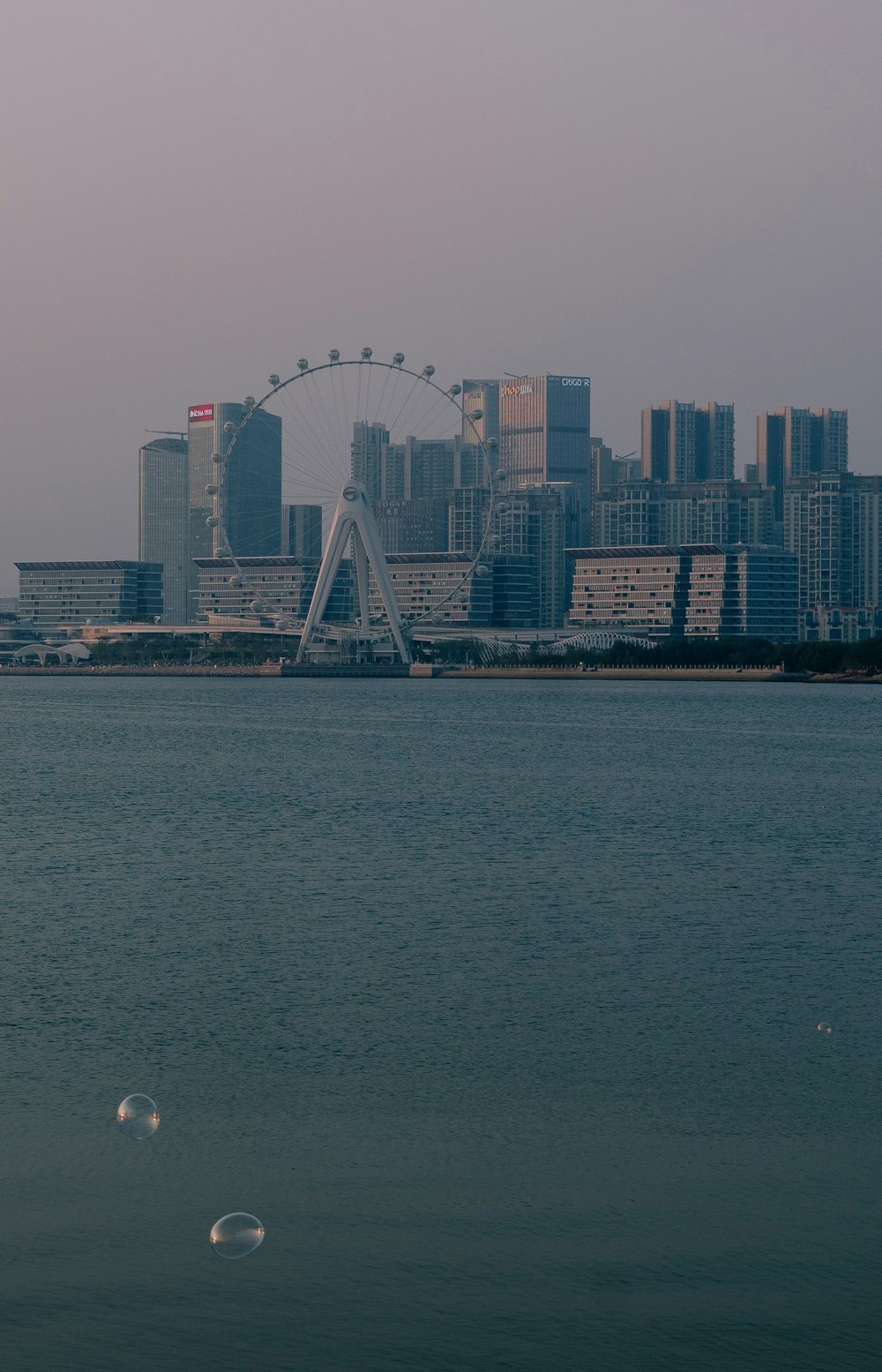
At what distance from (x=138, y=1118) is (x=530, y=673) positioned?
12337cm

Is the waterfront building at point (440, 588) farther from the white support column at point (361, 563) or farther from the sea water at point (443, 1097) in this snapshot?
the sea water at point (443, 1097)

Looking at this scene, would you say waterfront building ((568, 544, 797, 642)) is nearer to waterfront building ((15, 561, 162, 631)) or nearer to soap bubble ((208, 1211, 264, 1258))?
waterfront building ((15, 561, 162, 631))

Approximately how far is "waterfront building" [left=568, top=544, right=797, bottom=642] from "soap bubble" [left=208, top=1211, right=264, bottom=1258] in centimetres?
15496

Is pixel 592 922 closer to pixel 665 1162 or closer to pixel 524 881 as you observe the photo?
pixel 524 881

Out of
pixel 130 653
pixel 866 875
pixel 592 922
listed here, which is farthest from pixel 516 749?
pixel 130 653

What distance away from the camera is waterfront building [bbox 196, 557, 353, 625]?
170 metres

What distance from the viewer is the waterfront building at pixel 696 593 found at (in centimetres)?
16225

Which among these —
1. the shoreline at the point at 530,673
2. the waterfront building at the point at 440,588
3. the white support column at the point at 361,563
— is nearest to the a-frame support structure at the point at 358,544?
the white support column at the point at 361,563

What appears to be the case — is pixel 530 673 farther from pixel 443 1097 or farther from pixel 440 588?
pixel 443 1097

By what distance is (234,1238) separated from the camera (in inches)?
289

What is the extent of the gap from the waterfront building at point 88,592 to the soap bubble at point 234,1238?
614ft

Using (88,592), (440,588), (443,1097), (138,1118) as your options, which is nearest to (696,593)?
(440,588)

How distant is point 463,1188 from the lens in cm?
857

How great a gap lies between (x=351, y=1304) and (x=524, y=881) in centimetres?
1255
